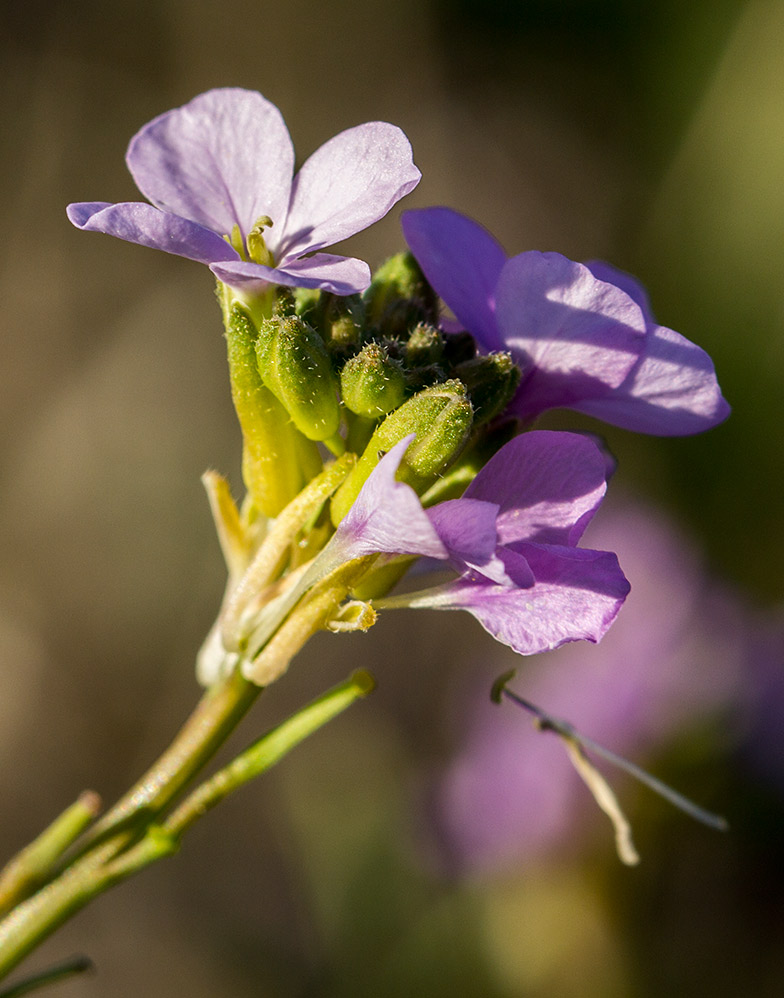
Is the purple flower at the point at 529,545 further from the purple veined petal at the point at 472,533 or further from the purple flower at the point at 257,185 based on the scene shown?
the purple flower at the point at 257,185

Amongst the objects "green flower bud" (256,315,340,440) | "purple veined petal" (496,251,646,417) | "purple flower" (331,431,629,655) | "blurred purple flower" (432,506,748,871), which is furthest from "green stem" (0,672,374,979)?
"blurred purple flower" (432,506,748,871)

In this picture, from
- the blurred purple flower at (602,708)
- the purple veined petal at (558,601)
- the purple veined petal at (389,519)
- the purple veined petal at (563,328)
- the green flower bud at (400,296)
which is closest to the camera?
the purple veined petal at (389,519)

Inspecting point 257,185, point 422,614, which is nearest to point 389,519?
point 257,185

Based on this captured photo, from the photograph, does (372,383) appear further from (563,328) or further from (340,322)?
(563,328)

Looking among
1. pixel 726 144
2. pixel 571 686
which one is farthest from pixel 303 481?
pixel 726 144

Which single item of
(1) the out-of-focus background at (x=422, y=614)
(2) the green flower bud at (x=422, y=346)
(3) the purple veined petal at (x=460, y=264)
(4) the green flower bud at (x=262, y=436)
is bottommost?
(1) the out-of-focus background at (x=422, y=614)

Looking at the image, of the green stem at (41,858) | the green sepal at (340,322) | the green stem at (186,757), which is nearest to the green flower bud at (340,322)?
the green sepal at (340,322)
